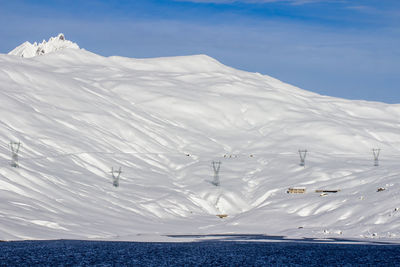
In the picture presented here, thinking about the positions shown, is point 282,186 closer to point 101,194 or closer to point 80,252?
point 101,194

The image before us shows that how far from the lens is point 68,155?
17238cm

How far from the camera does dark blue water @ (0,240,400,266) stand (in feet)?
275

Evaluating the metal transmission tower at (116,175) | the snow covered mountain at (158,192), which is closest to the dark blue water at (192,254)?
the snow covered mountain at (158,192)

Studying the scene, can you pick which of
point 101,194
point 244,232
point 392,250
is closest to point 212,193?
point 101,194

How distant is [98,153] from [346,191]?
6019 cm

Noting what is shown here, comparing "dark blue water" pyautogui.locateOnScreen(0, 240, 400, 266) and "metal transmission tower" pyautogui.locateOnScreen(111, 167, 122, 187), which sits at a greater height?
"metal transmission tower" pyautogui.locateOnScreen(111, 167, 122, 187)

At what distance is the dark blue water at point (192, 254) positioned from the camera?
83688 mm

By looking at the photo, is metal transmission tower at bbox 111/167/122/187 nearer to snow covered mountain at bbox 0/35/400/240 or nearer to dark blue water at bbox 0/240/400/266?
snow covered mountain at bbox 0/35/400/240

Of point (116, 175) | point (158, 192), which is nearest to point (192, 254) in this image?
point (158, 192)

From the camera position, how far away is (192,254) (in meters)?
93.8

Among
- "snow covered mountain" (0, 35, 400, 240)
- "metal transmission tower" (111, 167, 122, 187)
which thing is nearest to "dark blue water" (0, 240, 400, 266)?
"snow covered mountain" (0, 35, 400, 240)

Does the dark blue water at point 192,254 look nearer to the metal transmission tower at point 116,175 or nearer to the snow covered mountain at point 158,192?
the snow covered mountain at point 158,192

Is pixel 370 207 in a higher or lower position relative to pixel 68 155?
lower

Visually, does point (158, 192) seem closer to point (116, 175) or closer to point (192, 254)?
point (116, 175)
